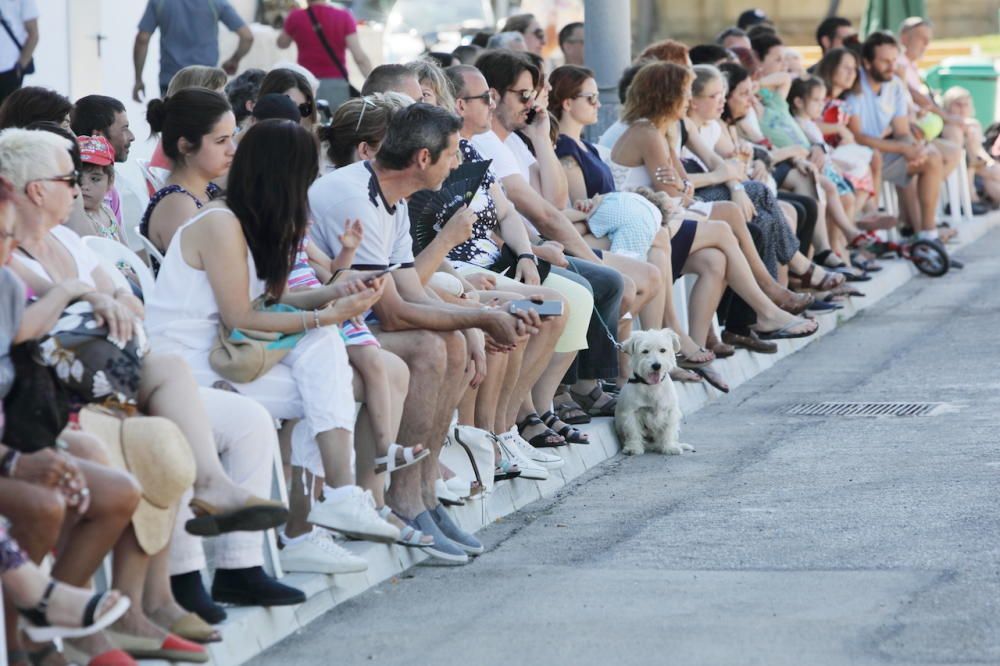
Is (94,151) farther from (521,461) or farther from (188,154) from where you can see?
(521,461)

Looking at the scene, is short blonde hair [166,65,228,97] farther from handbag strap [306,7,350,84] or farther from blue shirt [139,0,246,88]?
handbag strap [306,7,350,84]

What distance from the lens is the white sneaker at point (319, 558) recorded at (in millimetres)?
6434

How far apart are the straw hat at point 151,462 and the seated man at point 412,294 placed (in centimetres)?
170

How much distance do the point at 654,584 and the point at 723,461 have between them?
2.62 m

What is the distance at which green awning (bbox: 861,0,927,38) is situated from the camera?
2144cm

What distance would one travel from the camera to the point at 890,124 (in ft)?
55.4

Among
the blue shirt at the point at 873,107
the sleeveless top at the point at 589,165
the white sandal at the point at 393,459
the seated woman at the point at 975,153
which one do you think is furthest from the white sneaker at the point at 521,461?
the seated woman at the point at 975,153

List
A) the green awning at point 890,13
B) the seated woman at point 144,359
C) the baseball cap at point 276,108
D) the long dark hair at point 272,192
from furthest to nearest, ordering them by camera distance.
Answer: the green awning at point 890,13, the baseball cap at point 276,108, the long dark hair at point 272,192, the seated woman at point 144,359

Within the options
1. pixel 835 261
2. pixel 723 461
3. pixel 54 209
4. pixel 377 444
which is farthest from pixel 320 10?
pixel 54 209

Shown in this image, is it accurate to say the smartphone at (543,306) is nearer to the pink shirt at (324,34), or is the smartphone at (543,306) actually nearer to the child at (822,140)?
the pink shirt at (324,34)

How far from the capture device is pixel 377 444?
6832mm

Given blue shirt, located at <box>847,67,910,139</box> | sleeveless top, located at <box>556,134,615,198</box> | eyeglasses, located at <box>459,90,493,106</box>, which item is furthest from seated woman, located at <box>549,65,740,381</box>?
blue shirt, located at <box>847,67,910,139</box>

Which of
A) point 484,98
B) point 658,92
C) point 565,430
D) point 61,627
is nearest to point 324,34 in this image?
point 658,92

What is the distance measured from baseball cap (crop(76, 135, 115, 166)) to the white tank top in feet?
3.69
